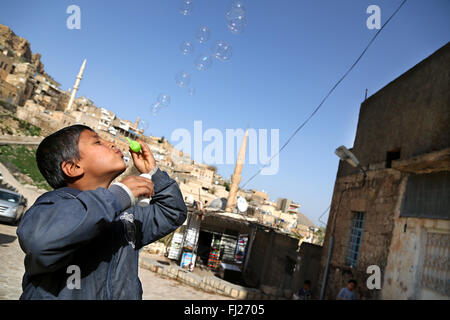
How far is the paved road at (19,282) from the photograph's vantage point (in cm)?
655

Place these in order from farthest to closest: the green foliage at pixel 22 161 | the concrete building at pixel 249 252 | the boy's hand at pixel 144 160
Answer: the green foliage at pixel 22 161, the concrete building at pixel 249 252, the boy's hand at pixel 144 160

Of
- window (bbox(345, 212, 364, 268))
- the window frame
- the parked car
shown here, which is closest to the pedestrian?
the window frame

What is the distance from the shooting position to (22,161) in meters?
32.2

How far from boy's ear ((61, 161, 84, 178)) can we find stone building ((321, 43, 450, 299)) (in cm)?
666

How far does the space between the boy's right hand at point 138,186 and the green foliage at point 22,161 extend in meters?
32.9

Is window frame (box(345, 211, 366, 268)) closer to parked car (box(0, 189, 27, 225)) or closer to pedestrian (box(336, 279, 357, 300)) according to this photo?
pedestrian (box(336, 279, 357, 300))

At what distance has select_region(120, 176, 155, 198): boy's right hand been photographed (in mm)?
1312

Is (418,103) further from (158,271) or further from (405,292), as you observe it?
(158,271)

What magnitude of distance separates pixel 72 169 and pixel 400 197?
8.15 meters

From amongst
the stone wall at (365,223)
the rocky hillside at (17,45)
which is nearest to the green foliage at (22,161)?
the stone wall at (365,223)

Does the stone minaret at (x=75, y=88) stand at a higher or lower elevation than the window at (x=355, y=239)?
higher

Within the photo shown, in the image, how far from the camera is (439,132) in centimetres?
679

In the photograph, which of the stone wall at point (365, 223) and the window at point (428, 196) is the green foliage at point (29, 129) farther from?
the window at point (428, 196)

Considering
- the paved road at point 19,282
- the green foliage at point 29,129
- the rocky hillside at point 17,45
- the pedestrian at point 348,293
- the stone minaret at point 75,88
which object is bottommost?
the paved road at point 19,282
